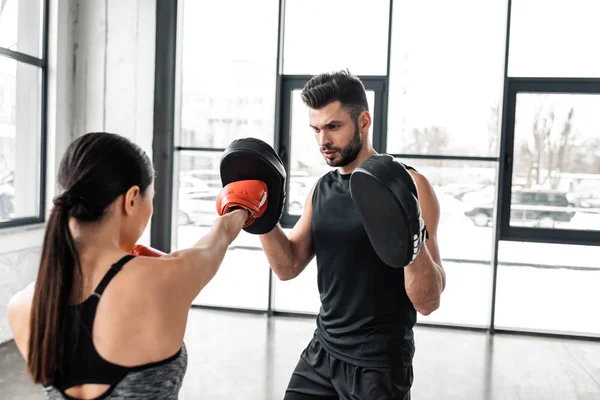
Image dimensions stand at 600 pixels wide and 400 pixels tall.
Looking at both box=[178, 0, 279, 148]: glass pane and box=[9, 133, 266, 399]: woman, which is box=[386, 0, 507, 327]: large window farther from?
box=[9, 133, 266, 399]: woman

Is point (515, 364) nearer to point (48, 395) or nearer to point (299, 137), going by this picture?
point (299, 137)

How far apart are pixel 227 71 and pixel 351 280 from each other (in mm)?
3196

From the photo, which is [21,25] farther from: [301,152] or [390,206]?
[390,206]

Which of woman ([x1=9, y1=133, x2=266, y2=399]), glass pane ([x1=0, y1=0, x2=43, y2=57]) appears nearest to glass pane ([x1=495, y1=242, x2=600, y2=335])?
woman ([x1=9, y1=133, x2=266, y2=399])

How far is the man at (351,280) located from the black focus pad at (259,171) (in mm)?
58

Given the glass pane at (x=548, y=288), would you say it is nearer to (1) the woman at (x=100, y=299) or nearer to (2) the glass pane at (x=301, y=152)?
(2) the glass pane at (x=301, y=152)

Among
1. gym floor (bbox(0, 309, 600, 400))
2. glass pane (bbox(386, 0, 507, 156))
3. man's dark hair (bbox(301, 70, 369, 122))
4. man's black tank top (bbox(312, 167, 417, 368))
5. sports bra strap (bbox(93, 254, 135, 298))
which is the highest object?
glass pane (bbox(386, 0, 507, 156))

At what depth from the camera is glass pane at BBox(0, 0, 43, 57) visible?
3553 mm

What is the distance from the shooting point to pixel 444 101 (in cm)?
407

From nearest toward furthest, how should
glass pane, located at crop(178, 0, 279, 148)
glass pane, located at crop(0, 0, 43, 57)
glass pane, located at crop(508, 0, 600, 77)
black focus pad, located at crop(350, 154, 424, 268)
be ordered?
black focus pad, located at crop(350, 154, 424, 268)
glass pane, located at crop(0, 0, 43, 57)
glass pane, located at crop(508, 0, 600, 77)
glass pane, located at crop(178, 0, 279, 148)

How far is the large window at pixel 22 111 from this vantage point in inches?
142

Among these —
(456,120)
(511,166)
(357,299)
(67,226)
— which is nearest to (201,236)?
(456,120)

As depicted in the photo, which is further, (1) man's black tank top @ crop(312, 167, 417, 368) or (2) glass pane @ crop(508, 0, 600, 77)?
(2) glass pane @ crop(508, 0, 600, 77)

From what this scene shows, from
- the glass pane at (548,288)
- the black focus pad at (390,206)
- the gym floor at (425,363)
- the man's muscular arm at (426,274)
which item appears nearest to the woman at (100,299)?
the black focus pad at (390,206)
